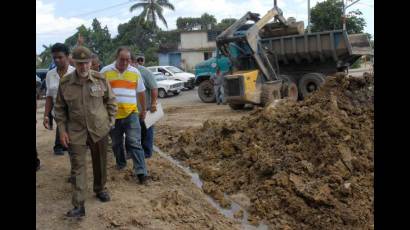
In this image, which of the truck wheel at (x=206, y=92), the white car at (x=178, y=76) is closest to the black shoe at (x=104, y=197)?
the truck wheel at (x=206, y=92)

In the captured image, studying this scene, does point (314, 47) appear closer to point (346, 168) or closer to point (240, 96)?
point (240, 96)

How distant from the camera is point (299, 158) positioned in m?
6.53

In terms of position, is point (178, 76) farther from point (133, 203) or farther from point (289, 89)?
point (133, 203)

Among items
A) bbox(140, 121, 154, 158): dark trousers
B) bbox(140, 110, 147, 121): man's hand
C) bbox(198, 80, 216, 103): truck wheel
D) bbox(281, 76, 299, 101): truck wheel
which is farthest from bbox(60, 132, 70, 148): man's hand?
bbox(198, 80, 216, 103): truck wheel

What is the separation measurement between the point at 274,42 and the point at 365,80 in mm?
6416

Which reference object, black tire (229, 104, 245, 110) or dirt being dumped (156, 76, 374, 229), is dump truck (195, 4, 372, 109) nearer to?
black tire (229, 104, 245, 110)

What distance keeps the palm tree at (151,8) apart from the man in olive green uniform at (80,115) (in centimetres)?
4422

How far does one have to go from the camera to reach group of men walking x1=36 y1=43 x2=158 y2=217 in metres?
4.84

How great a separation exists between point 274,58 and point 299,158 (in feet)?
30.2

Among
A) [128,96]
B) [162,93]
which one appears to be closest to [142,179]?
[128,96]

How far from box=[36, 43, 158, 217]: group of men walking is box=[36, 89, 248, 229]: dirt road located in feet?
0.55

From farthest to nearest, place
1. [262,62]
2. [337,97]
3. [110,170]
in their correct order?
[262,62] < [337,97] < [110,170]
